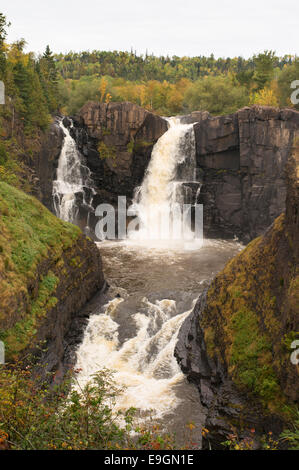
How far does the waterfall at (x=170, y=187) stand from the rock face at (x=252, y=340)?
883 inches

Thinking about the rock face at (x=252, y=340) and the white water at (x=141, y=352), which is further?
the white water at (x=141, y=352)

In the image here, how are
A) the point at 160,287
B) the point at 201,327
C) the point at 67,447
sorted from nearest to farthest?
the point at 67,447 → the point at 201,327 → the point at 160,287

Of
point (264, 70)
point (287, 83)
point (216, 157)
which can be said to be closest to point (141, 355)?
point (216, 157)

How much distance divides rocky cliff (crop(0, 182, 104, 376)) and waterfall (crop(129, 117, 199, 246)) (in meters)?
17.4

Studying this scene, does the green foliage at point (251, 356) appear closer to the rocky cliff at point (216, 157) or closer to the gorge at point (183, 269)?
the gorge at point (183, 269)

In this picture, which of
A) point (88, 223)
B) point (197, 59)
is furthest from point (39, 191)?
point (197, 59)

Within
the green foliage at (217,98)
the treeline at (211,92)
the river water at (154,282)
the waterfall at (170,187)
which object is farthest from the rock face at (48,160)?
the green foliage at (217,98)

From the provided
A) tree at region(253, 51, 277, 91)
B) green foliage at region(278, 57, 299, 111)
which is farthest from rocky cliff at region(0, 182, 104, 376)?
tree at region(253, 51, 277, 91)

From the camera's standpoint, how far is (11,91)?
31.2 meters

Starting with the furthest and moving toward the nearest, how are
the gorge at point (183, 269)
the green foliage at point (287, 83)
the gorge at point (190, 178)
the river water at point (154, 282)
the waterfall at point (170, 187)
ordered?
1. the green foliage at point (287, 83)
2. the waterfall at point (170, 187)
3. the gorge at point (190, 178)
4. the river water at point (154, 282)
5. the gorge at point (183, 269)

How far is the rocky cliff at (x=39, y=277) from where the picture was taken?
1132 centimetres

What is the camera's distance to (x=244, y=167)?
3478 cm

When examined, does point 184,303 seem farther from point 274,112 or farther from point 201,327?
point 274,112

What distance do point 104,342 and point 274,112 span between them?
28684 mm
